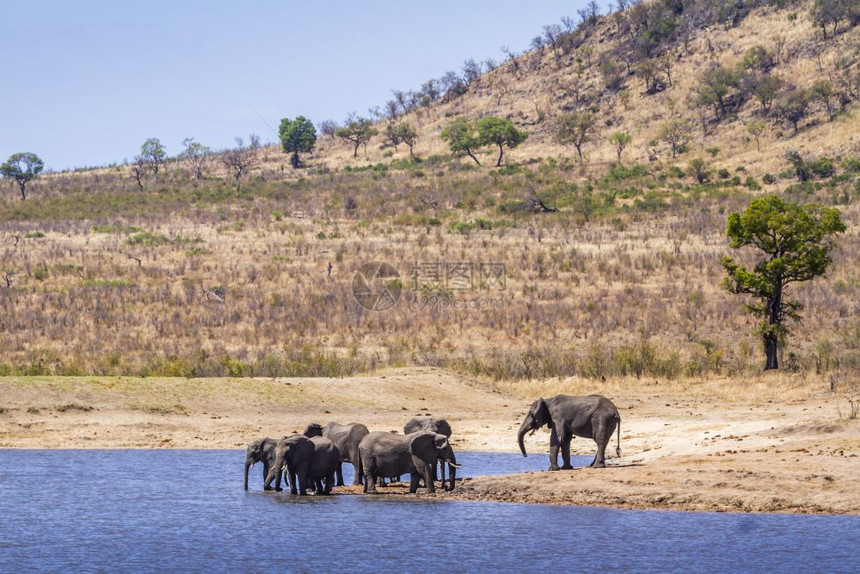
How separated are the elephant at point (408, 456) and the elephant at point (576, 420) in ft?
7.33

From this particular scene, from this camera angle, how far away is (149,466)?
26297mm

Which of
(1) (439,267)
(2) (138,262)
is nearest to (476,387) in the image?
(1) (439,267)

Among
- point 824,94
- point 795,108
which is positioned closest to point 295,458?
point 824,94

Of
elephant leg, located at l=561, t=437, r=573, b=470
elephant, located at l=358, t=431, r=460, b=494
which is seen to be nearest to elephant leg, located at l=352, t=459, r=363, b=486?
elephant, located at l=358, t=431, r=460, b=494

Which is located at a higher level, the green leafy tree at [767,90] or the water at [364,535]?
the green leafy tree at [767,90]

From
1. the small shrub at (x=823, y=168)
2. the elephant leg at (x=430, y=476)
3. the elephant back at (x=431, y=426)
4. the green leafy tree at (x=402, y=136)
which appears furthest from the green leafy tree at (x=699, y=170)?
the elephant leg at (x=430, y=476)

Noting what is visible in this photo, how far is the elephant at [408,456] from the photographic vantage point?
72.7 ft

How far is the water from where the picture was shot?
16.7 metres

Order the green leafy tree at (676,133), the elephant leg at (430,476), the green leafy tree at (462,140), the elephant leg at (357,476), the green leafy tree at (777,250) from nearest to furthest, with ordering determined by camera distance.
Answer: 1. the elephant leg at (430,476)
2. the elephant leg at (357,476)
3. the green leafy tree at (777,250)
4. the green leafy tree at (676,133)
5. the green leafy tree at (462,140)

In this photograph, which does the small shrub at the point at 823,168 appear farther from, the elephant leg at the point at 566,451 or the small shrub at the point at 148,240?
the elephant leg at the point at 566,451

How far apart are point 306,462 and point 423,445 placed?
2.44 m

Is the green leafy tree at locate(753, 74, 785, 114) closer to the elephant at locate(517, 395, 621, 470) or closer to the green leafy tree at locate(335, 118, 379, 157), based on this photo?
the green leafy tree at locate(335, 118, 379, 157)

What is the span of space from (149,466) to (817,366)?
23.2 meters

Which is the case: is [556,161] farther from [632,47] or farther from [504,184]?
[632,47]
